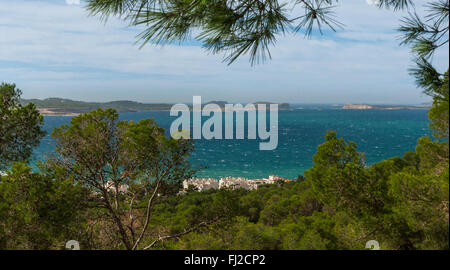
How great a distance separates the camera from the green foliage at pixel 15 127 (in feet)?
9.61

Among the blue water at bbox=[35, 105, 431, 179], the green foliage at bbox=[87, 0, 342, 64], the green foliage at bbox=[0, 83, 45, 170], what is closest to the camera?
the green foliage at bbox=[87, 0, 342, 64]

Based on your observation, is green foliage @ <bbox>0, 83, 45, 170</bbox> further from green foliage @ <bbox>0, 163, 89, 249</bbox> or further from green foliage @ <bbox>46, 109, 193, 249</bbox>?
green foliage @ <bbox>0, 163, 89, 249</bbox>

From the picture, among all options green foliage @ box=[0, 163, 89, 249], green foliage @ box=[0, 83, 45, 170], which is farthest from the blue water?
green foliage @ box=[0, 163, 89, 249]

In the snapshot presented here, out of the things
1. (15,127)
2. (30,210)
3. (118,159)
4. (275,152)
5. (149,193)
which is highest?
(15,127)

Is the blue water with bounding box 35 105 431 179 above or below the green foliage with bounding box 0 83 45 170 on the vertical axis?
below

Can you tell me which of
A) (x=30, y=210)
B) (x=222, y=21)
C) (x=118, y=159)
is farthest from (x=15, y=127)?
(x=222, y=21)

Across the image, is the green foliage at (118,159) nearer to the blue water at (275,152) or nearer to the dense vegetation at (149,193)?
the dense vegetation at (149,193)

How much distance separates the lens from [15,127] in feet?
9.77

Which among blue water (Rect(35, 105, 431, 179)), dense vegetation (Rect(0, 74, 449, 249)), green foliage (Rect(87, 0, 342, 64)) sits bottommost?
blue water (Rect(35, 105, 431, 179))

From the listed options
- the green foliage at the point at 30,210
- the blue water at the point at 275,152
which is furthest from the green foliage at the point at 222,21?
the blue water at the point at 275,152

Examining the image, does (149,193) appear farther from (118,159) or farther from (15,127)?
(15,127)

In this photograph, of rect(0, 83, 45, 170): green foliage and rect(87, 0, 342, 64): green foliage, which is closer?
rect(87, 0, 342, 64): green foliage

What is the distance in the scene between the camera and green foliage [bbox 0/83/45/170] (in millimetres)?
2930
